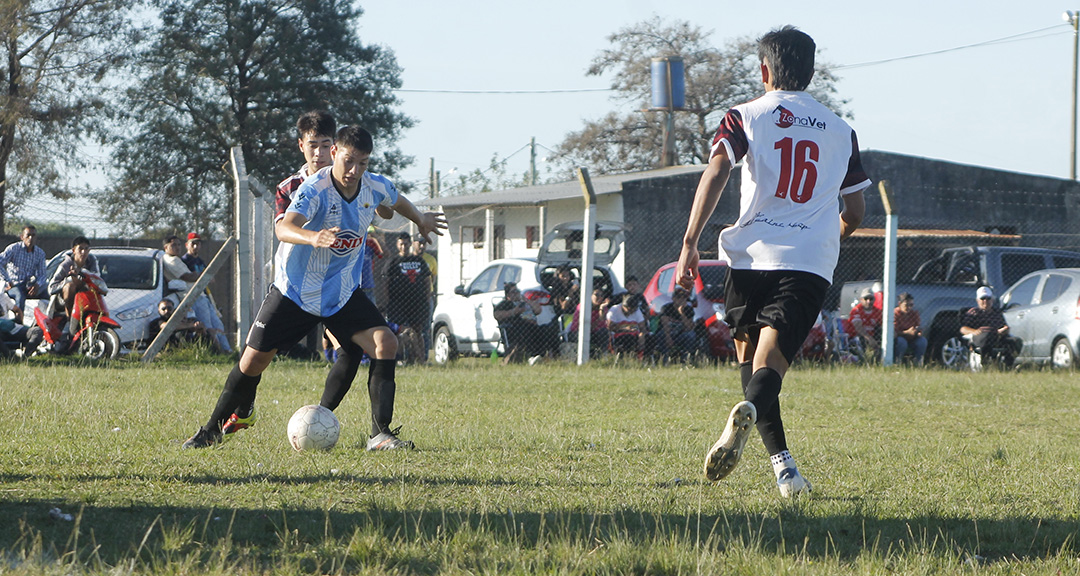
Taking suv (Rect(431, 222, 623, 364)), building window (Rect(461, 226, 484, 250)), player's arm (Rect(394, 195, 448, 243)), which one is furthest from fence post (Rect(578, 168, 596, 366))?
building window (Rect(461, 226, 484, 250))

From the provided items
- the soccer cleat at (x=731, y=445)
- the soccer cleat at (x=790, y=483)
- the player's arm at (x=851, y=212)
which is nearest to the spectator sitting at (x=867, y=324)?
the player's arm at (x=851, y=212)

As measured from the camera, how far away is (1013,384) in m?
12.6

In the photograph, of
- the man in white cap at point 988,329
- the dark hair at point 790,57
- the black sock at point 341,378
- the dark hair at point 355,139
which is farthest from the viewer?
the man in white cap at point 988,329

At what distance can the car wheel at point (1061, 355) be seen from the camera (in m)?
15.3

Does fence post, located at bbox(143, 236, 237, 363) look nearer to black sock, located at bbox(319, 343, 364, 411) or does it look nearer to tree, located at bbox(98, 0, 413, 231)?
black sock, located at bbox(319, 343, 364, 411)

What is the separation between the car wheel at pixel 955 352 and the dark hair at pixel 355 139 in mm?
12678

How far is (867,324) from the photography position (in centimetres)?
1612

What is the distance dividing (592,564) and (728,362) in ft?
38.3

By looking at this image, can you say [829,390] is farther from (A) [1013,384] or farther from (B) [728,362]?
(B) [728,362]

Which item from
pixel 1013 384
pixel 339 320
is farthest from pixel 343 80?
pixel 339 320

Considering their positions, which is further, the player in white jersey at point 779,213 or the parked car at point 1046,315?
the parked car at point 1046,315

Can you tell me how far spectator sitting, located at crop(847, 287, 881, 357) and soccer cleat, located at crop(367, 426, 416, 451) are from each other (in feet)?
35.9

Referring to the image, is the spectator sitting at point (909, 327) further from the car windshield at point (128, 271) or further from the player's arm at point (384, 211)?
the player's arm at point (384, 211)

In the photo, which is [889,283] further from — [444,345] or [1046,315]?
[444,345]
